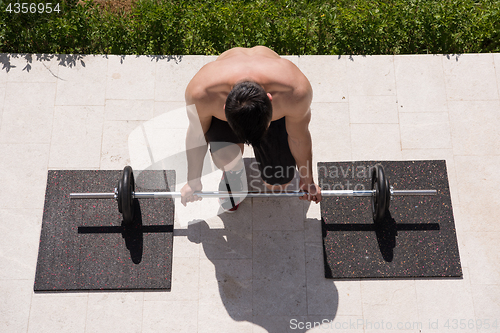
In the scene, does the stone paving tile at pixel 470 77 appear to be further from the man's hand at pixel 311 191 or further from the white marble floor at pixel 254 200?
the man's hand at pixel 311 191

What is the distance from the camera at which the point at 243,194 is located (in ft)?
8.86

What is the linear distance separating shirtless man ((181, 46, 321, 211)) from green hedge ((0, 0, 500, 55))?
117cm

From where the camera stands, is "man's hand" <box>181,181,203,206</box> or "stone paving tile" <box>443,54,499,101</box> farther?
"stone paving tile" <box>443,54,499,101</box>

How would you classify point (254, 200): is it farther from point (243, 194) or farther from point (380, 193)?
point (380, 193)

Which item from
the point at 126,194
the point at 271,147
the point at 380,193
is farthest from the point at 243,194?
the point at 380,193

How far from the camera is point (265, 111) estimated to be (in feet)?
5.98

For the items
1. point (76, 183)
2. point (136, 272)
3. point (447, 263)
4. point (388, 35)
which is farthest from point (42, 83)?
point (447, 263)

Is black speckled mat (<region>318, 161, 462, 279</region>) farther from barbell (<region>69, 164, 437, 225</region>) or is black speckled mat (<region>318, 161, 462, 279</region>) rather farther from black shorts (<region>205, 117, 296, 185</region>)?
black shorts (<region>205, 117, 296, 185</region>)

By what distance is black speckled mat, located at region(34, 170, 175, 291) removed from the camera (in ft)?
9.08

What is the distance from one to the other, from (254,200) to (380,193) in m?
0.92

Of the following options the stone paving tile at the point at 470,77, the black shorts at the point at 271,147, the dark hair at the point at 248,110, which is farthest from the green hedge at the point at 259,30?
the dark hair at the point at 248,110

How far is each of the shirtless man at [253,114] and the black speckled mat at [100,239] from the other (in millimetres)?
469

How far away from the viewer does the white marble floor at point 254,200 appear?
8.93 ft

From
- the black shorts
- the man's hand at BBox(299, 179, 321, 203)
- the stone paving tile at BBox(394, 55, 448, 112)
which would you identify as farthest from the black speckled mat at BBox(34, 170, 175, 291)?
the stone paving tile at BBox(394, 55, 448, 112)
